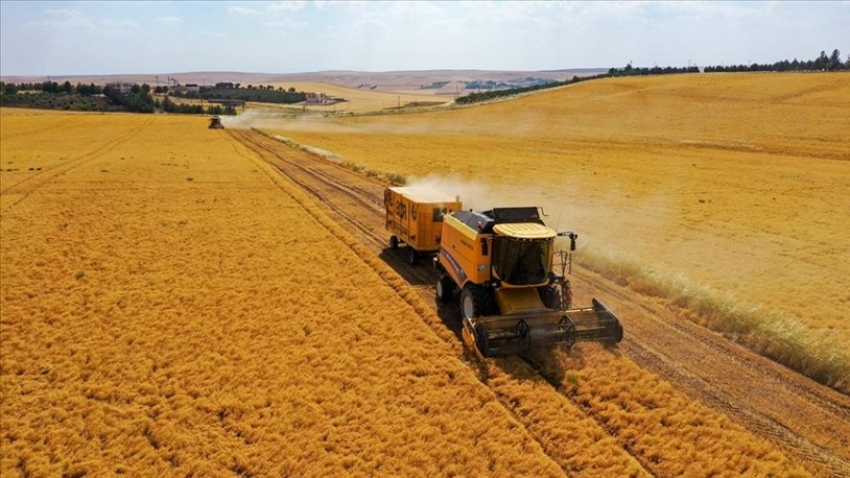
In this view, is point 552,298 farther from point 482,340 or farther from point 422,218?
point 422,218

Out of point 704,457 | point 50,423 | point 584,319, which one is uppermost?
point 584,319

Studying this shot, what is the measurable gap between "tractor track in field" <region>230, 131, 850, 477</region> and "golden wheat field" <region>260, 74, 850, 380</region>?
110 centimetres

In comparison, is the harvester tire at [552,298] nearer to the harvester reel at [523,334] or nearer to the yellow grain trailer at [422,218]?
the harvester reel at [523,334]

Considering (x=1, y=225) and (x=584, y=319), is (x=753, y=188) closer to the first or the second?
(x=584, y=319)

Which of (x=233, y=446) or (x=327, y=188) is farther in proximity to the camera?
(x=327, y=188)

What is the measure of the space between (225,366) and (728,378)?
11514mm

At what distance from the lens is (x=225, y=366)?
13.3 m

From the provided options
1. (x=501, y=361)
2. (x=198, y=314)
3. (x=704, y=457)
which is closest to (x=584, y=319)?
(x=501, y=361)

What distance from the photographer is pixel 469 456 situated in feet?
32.2

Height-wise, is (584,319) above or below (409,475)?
above

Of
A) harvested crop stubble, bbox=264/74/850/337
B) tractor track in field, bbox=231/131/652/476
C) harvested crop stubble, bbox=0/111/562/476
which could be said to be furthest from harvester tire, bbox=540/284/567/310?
harvested crop stubble, bbox=264/74/850/337

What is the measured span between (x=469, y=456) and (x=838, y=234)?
2386 cm

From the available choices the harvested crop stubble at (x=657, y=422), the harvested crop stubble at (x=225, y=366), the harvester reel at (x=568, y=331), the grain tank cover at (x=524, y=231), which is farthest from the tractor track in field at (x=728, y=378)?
the grain tank cover at (x=524, y=231)

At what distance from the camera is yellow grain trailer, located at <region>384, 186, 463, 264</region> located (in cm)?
1959
